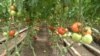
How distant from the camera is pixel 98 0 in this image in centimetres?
182

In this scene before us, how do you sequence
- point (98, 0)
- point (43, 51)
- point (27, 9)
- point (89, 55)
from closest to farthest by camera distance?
point (98, 0) → point (27, 9) → point (43, 51) → point (89, 55)

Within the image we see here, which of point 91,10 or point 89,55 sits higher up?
point 91,10

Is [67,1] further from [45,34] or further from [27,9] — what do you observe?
[45,34]

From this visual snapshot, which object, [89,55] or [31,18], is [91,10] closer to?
[31,18]

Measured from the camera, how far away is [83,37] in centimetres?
149

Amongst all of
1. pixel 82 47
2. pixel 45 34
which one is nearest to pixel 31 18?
pixel 45 34

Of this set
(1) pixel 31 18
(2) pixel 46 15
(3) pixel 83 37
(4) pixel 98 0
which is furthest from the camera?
(2) pixel 46 15

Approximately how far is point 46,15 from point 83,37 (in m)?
1.71

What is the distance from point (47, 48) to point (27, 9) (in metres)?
2.48

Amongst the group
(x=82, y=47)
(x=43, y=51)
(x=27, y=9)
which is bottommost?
(x=82, y=47)

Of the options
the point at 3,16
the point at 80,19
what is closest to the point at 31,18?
the point at 80,19

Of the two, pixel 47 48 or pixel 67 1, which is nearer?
pixel 67 1

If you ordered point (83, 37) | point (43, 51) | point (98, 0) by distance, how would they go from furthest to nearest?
1. point (43, 51)
2. point (98, 0)
3. point (83, 37)

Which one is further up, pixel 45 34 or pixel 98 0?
pixel 98 0
